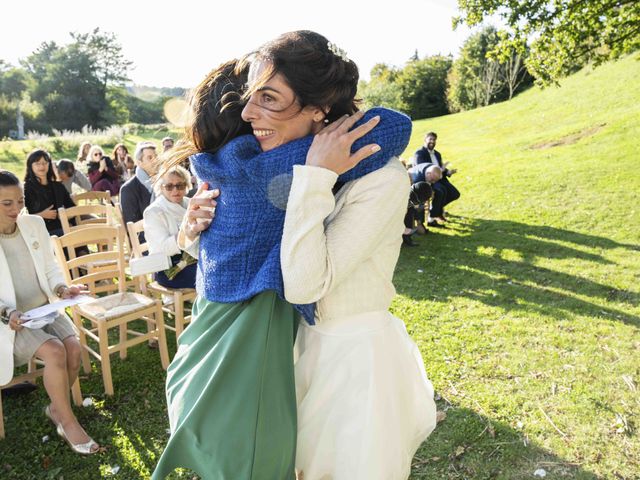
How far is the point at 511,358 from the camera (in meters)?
4.21

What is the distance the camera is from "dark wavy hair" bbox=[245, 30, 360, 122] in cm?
135

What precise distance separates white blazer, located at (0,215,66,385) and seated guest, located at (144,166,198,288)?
0.91 m

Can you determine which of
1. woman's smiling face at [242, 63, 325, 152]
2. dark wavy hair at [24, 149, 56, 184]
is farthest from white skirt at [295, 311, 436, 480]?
dark wavy hair at [24, 149, 56, 184]

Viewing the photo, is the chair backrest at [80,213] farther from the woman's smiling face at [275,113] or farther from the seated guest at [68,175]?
the woman's smiling face at [275,113]

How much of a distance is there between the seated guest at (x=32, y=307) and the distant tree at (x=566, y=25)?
8361mm

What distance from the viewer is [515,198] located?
10805 millimetres

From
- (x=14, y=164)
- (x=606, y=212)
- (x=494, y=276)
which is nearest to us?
(x=494, y=276)

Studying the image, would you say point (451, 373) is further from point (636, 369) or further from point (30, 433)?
point (30, 433)

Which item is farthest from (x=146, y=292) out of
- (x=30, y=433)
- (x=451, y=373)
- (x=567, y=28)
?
(x=567, y=28)

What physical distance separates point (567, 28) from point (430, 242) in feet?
15.4

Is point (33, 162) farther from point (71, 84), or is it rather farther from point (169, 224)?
point (71, 84)

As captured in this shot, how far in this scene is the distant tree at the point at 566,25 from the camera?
807cm

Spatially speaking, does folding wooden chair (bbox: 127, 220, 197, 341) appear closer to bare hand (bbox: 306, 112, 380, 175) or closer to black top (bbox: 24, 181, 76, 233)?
black top (bbox: 24, 181, 76, 233)

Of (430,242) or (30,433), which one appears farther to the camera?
(430,242)
